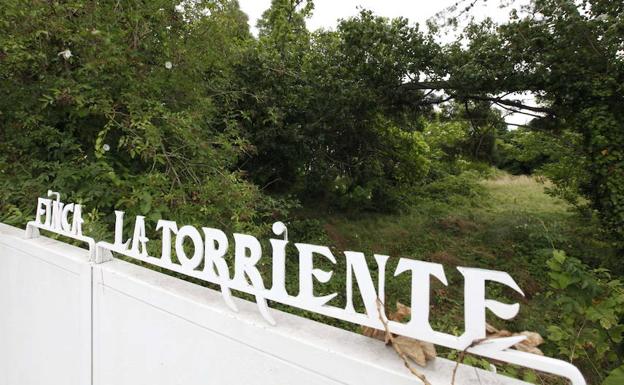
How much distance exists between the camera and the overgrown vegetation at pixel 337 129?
2508mm

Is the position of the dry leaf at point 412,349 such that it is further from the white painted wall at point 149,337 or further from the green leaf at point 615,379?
the green leaf at point 615,379

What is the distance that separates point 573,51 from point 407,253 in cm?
394

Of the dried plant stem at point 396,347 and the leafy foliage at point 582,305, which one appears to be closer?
→ the dried plant stem at point 396,347

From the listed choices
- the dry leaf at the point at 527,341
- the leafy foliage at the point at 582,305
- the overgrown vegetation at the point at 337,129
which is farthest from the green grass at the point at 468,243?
the dry leaf at the point at 527,341

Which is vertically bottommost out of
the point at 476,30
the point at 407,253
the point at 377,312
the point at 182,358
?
the point at 407,253

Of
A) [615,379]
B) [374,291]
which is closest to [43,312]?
[374,291]

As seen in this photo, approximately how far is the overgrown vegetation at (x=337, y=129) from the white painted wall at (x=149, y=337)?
0.41 metres

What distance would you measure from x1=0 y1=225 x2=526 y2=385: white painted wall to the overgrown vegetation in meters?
0.41

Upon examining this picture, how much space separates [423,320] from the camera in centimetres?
78

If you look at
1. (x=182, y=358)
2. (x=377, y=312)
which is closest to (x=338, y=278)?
(x=182, y=358)

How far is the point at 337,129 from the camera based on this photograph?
6.88 metres

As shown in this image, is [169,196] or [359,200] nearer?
[169,196]

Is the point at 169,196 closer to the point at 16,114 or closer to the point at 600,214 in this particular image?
the point at 16,114

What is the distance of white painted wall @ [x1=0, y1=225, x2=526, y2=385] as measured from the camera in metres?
0.89
